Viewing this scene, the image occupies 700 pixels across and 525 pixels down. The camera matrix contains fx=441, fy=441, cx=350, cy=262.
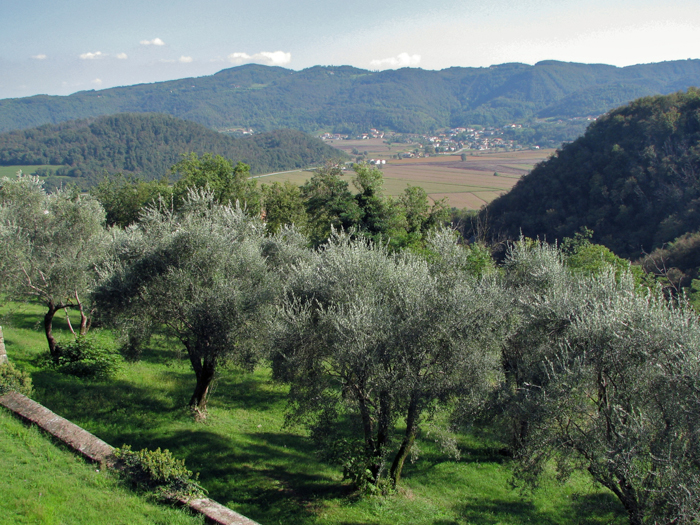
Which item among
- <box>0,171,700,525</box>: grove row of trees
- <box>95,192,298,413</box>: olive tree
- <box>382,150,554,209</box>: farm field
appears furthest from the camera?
<box>382,150,554,209</box>: farm field

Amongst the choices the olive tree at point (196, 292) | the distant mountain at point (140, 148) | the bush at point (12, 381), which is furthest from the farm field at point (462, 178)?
the bush at point (12, 381)

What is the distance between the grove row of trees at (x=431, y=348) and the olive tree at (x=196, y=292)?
0.15ft

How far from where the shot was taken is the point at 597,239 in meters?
64.7

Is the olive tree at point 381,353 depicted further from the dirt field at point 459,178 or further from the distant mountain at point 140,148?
the distant mountain at point 140,148

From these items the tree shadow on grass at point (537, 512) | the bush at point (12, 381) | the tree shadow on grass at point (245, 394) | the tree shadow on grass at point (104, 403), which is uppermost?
the bush at point (12, 381)

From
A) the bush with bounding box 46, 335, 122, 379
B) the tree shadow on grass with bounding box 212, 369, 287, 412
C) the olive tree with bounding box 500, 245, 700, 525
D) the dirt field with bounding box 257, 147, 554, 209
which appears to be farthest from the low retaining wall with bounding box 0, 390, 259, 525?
the dirt field with bounding box 257, 147, 554, 209

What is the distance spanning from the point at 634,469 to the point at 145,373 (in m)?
18.4

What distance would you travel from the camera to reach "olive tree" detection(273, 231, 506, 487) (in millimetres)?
10992

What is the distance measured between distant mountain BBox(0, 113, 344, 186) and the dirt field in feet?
138

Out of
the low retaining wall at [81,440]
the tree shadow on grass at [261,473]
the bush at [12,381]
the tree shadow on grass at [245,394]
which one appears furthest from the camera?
the tree shadow on grass at [245,394]

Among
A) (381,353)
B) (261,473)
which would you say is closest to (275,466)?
(261,473)

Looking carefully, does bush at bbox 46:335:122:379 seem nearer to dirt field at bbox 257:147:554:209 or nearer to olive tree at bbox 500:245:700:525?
olive tree at bbox 500:245:700:525

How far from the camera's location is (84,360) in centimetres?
1850

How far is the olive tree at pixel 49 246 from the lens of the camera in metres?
17.7
